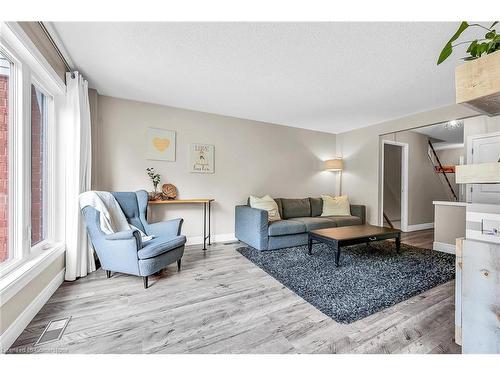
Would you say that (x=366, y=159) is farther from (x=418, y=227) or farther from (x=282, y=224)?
(x=282, y=224)

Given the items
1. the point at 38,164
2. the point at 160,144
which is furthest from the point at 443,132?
the point at 38,164

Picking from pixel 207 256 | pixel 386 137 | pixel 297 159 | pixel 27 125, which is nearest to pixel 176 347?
pixel 207 256

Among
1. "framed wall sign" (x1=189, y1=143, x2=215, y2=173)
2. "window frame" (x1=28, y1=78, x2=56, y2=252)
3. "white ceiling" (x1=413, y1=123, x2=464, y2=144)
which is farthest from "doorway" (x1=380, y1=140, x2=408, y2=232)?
"window frame" (x1=28, y1=78, x2=56, y2=252)

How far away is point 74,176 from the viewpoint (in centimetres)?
228

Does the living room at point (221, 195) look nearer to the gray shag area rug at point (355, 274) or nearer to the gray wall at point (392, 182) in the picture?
the gray shag area rug at point (355, 274)

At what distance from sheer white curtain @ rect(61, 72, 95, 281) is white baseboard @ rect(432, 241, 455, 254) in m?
4.92

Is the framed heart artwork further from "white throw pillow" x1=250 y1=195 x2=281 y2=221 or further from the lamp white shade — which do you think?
the lamp white shade

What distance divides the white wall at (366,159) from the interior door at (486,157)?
821 mm

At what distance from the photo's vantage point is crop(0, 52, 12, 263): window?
149cm

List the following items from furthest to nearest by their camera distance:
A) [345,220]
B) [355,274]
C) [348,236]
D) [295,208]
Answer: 1. [295,208]
2. [345,220]
3. [348,236]
4. [355,274]

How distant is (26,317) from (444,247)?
4957mm

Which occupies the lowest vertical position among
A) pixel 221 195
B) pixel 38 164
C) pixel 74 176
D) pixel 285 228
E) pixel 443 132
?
pixel 285 228
